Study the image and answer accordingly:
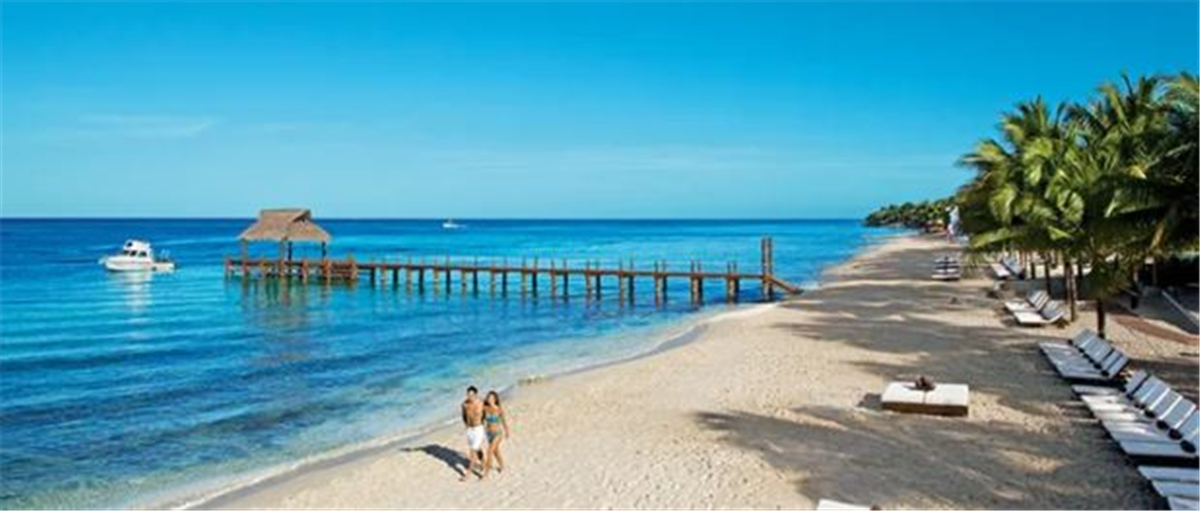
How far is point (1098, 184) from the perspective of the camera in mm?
20516

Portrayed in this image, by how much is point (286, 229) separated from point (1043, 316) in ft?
139

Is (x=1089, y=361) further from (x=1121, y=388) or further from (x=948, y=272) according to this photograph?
(x=948, y=272)

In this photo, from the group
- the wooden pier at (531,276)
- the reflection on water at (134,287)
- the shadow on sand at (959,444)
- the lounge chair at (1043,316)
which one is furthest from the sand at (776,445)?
the reflection on water at (134,287)

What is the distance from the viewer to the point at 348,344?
28.4 meters

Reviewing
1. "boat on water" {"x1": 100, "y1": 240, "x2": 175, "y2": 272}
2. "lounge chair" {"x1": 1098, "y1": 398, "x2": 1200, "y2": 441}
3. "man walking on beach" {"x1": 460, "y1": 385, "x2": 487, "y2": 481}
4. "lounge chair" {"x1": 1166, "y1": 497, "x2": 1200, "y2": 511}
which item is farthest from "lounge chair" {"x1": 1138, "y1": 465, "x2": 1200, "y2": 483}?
"boat on water" {"x1": 100, "y1": 240, "x2": 175, "y2": 272}

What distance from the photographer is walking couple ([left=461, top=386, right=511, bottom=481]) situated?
38.7 feet

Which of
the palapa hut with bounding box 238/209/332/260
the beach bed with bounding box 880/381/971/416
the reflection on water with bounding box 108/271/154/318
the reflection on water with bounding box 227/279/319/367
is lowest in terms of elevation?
the reflection on water with bounding box 227/279/319/367

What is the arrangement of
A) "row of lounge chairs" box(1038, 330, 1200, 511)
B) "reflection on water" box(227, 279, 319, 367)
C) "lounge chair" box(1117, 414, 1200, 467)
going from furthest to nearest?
"reflection on water" box(227, 279, 319, 367)
"lounge chair" box(1117, 414, 1200, 467)
"row of lounge chairs" box(1038, 330, 1200, 511)

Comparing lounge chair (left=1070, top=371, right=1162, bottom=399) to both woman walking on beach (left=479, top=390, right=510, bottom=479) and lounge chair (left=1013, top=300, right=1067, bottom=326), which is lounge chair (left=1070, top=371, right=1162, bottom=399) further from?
woman walking on beach (left=479, top=390, right=510, bottom=479)

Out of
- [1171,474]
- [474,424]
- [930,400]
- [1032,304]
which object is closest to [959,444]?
[930,400]

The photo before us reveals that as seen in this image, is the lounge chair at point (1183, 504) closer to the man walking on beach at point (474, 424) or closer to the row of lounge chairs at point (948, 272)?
the man walking on beach at point (474, 424)

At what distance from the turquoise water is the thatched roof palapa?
180 inches

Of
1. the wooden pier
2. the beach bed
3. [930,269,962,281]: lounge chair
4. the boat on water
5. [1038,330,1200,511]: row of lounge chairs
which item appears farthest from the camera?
the boat on water

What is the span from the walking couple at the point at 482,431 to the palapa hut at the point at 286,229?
43078mm
